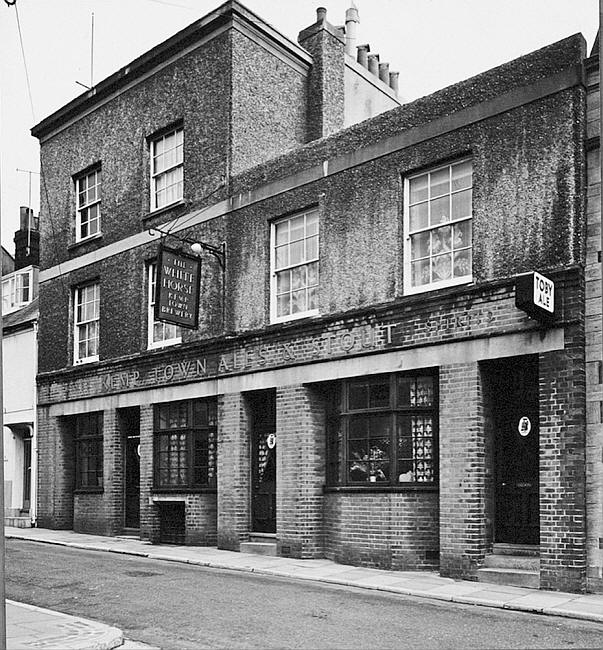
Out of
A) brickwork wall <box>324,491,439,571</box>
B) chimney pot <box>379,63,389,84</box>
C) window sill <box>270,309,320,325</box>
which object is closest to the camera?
brickwork wall <box>324,491,439,571</box>

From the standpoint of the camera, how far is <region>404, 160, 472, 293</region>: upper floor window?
14.7 m

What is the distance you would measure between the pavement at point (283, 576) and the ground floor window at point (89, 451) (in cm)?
262

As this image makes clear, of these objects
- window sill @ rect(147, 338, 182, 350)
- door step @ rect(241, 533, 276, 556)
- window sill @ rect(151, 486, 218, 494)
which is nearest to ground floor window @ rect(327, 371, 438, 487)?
door step @ rect(241, 533, 276, 556)

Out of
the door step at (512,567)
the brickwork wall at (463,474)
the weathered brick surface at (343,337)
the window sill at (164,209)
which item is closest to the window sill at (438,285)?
the weathered brick surface at (343,337)

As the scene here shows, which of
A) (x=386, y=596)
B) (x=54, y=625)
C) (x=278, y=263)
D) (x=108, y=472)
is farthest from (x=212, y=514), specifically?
(x=54, y=625)

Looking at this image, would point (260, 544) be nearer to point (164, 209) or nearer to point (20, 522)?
point (164, 209)

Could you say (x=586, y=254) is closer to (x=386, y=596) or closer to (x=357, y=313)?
(x=357, y=313)

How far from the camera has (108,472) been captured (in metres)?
22.0

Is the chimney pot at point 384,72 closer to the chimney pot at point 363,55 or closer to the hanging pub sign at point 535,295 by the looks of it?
the chimney pot at point 363,55

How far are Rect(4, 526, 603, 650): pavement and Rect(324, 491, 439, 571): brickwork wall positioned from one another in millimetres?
215

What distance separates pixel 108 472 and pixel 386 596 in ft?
36.3

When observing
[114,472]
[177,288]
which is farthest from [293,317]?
[114,472]

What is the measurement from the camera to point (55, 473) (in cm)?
2414

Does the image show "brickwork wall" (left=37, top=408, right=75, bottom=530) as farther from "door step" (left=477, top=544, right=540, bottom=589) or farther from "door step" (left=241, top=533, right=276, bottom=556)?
"door step" (left=477, top=544, right=540, bottom=589)
